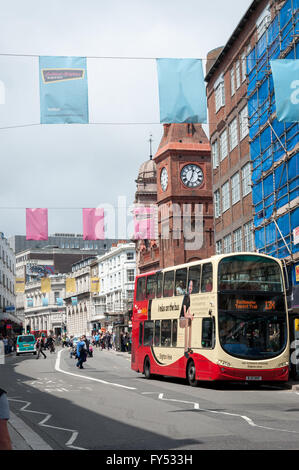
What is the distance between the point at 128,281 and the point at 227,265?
276 feet

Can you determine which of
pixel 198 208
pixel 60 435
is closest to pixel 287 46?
pixel 60 435

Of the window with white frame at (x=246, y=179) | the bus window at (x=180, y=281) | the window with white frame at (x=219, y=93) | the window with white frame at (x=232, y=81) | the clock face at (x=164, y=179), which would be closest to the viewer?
the bus window at (x=180, y=281)

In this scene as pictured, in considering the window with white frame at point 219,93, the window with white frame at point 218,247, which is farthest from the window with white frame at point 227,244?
the window with white frame at point 219,93

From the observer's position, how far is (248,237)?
39500 millimetres

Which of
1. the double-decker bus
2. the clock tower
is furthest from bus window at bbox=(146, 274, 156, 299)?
the clock tower

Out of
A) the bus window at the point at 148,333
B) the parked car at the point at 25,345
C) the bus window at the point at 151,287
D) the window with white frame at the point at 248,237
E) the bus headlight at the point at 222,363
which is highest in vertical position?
the window with white frame at the point at 248,237

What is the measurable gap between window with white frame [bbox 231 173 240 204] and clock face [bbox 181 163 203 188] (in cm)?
2846

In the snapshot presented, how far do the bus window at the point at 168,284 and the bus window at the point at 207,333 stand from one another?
3327 millimetres

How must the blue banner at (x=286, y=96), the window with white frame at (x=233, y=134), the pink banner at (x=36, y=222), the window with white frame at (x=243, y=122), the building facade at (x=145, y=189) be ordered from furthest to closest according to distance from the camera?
the building facade at (x=145, y=189) → the window with white frame at (x=233, y=134) → the window with white frame at (x=243, y=122) → the pink banner at (x=36, y=222) → the blue banner at (x=286, y=96)

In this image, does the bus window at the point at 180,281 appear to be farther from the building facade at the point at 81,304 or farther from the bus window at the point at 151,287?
the building facade at the point at 81,304

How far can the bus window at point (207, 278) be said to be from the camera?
2358 cm

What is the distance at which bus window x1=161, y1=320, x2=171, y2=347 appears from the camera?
27172 millimetres

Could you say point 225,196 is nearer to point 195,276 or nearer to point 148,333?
point 148,333
